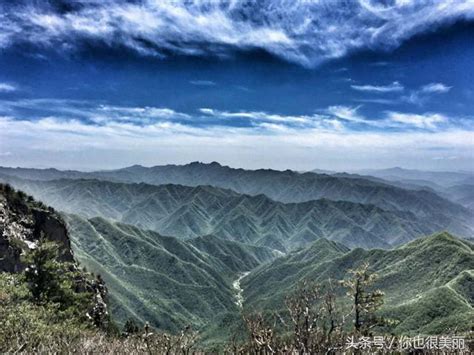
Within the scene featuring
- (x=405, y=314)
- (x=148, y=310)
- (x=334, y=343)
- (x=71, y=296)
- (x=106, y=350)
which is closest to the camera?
(x=334, y=343)

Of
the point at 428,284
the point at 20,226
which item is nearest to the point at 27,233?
the point at 20,226

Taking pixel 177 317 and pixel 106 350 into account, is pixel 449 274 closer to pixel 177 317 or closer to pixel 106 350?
pixel 177 317

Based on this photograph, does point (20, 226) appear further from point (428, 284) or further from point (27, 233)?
point (428, 284)

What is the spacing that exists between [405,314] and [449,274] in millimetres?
35951

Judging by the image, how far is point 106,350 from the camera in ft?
69.2

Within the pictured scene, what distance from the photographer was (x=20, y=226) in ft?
269

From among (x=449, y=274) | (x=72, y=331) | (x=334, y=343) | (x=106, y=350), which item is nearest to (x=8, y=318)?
(x=72, y=331)

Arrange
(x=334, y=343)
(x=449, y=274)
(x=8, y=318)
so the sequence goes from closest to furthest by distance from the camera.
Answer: (x=334, y=343)
(x=8, y=318)
(x=449, y=274)

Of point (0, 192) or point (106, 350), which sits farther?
point (0, 192)

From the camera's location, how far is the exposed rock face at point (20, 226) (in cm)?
7044

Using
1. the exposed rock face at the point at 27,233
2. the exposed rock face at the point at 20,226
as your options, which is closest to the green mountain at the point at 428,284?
the exposed rock face at the point at 27,233

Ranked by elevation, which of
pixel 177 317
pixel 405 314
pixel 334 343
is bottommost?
pixel 177 317

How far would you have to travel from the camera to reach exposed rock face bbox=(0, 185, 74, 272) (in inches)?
2773

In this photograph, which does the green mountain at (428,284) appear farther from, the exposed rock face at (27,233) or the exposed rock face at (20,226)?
the exposed rock face at (20,226)
